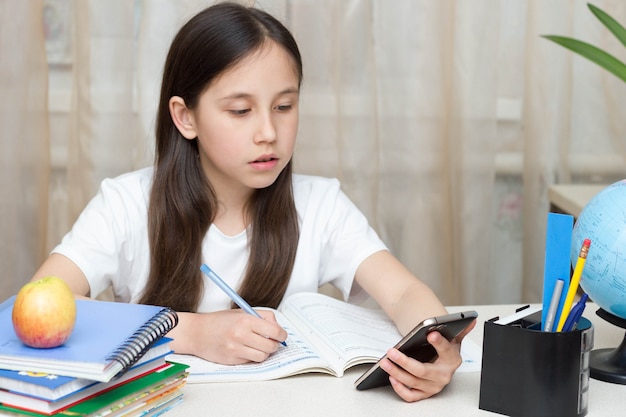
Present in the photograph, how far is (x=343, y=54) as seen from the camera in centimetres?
221

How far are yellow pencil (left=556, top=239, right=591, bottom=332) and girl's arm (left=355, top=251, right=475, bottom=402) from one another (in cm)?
12

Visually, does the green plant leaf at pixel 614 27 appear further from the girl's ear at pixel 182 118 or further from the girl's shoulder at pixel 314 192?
the girl's ear at pixel 182 118

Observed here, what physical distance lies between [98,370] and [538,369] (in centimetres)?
47

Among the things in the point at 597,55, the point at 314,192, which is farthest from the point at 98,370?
the point at 597,55

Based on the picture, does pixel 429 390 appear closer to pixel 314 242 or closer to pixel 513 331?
pixel 513 331

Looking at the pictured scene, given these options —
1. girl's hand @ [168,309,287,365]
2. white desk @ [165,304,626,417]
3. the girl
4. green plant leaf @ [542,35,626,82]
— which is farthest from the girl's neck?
green plant leaf @ [542,35,626,82]

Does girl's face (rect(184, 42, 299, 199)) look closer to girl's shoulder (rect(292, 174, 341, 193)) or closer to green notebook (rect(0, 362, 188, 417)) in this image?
girl's shoulder (rect(292, 174, 341, 193))

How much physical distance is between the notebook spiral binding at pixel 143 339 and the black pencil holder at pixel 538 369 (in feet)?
1.20

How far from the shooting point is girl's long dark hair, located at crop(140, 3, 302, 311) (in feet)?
4.69

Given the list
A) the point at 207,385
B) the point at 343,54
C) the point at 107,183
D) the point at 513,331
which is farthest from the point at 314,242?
the point at 343,54

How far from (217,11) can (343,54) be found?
2.61ft

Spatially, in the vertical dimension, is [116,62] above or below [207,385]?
above

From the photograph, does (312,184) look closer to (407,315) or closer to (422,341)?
(407,315)

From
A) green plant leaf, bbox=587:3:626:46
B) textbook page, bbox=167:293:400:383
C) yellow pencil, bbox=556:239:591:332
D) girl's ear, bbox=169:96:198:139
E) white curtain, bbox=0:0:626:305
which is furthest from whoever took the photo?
white curtain, bbox=0:0:626:305
